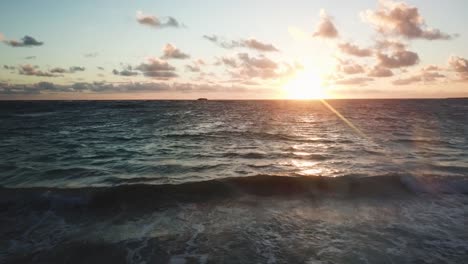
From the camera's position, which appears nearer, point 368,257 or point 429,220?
point 368,257

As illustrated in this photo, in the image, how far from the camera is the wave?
1272 cm

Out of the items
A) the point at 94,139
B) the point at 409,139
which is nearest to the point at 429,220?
the point at 409,139

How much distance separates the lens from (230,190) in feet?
46.3

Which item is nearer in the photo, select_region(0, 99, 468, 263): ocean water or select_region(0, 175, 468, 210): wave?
select_region(0, 99, 468, 263): ocean water

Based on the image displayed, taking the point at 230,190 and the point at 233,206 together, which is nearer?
the point at 233,206

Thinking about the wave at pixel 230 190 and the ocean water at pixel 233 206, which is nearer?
the ocean water at pixel 233 206

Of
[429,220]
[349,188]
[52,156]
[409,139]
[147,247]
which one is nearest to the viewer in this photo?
[147,247]

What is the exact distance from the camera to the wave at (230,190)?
12.7 meters

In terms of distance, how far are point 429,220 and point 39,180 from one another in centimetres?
1667

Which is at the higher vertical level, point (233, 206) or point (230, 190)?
point (230, 190)

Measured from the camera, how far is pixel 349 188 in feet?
47.0

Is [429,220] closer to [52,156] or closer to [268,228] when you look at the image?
[268,228]

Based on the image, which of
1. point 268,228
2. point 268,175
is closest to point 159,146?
point 268,175

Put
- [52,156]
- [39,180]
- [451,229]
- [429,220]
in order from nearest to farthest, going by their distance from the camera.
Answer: [451,229] → [429,220] → [39,180] → [52,156]
